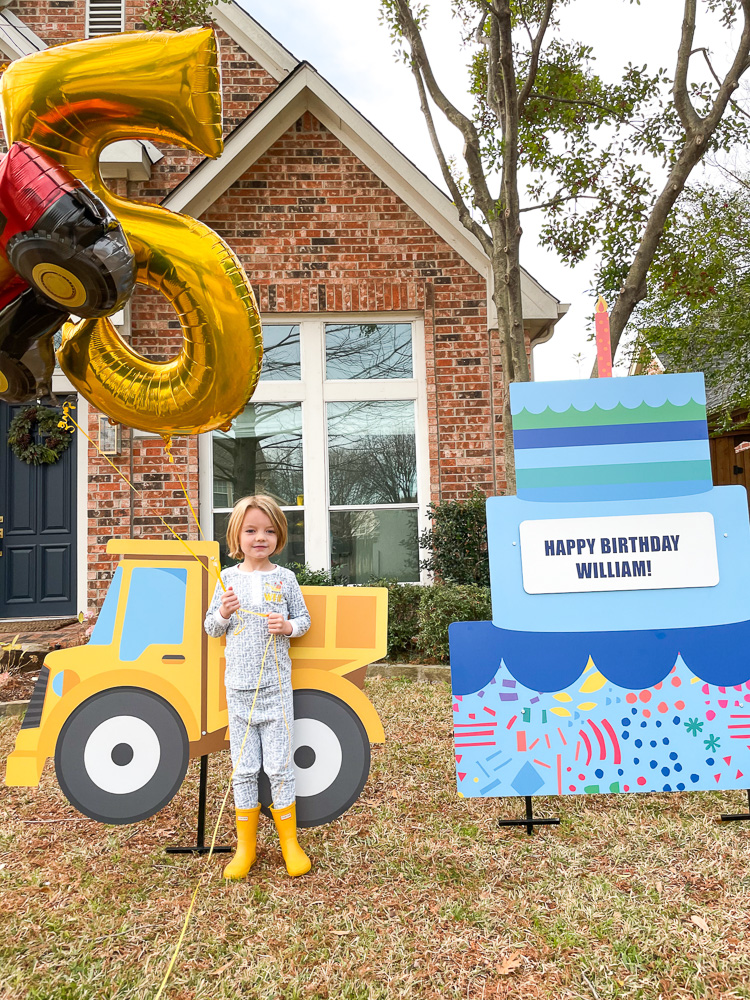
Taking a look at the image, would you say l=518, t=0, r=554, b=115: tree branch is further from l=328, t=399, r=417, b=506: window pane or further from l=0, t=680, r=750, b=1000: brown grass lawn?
l=0, t=680, r=750, b=1000: brown grass lawn

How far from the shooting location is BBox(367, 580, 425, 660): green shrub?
6.05 m

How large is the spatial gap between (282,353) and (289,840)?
5022 mm

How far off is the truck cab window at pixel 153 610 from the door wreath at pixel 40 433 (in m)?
4.41

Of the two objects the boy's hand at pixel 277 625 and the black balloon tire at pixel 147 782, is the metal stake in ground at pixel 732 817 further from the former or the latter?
the black balloon tire at pixel 147 782

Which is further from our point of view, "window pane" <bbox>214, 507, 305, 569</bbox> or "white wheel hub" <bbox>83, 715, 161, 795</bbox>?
"window pane" <bbox>214, 507, 305, 569</bbox>

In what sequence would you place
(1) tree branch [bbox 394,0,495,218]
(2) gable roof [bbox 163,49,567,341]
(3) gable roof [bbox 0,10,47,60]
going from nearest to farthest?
(1) tree branch [bbox 394,0,495,218], (2) gable roof [bbox 163,49,567,341], (3) gable roof [bbox 0,10,47,60]

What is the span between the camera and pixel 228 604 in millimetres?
2609

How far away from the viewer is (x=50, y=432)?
6730 mm

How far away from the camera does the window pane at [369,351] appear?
686 centimetres

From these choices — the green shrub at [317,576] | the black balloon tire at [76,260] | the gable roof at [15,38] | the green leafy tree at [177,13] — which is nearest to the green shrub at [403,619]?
the green shrub at [317,576]

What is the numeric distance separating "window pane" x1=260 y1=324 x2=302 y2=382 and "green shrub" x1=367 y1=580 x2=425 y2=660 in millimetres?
2349

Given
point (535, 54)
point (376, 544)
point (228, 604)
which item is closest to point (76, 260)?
point (228, 604)

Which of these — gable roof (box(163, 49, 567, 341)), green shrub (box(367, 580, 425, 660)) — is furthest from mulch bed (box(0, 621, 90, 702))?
gable roof (box(163, 49, 567, 341))

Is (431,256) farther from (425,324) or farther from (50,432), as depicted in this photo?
(50,432)
